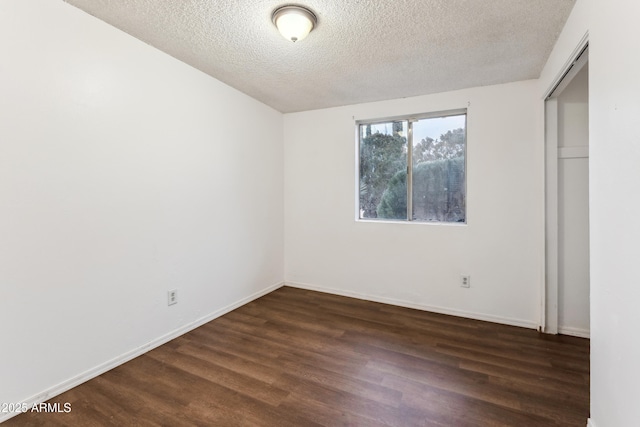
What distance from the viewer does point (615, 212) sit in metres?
1.20

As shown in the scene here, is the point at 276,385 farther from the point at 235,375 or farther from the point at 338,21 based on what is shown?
the point at 338,21

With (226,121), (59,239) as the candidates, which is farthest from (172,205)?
(226,121)

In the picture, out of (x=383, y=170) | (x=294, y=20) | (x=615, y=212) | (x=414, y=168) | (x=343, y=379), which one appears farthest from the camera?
(x=383, y=170)

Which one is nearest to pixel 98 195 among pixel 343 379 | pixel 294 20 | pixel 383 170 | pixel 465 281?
pixel 294 20

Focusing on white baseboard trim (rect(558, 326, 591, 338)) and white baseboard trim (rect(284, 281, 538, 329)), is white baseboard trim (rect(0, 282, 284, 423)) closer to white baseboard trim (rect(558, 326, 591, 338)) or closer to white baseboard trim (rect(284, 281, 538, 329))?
white baseboard trim (rect(284, 281, 538, 329))

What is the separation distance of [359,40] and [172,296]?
2.57 m

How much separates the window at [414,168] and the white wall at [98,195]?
1.68 m

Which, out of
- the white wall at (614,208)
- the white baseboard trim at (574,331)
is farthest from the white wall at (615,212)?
the white baseboard trim at (574,331)

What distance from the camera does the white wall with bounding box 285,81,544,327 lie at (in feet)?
8.80

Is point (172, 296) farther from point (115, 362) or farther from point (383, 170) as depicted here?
point (383, 170)

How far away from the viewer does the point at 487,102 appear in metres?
2.80

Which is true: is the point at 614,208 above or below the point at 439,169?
below

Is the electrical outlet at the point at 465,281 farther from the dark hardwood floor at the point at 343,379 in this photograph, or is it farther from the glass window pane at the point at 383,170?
the glass window pane at the point at 383,170

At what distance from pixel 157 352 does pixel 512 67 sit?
3788 millimetres
